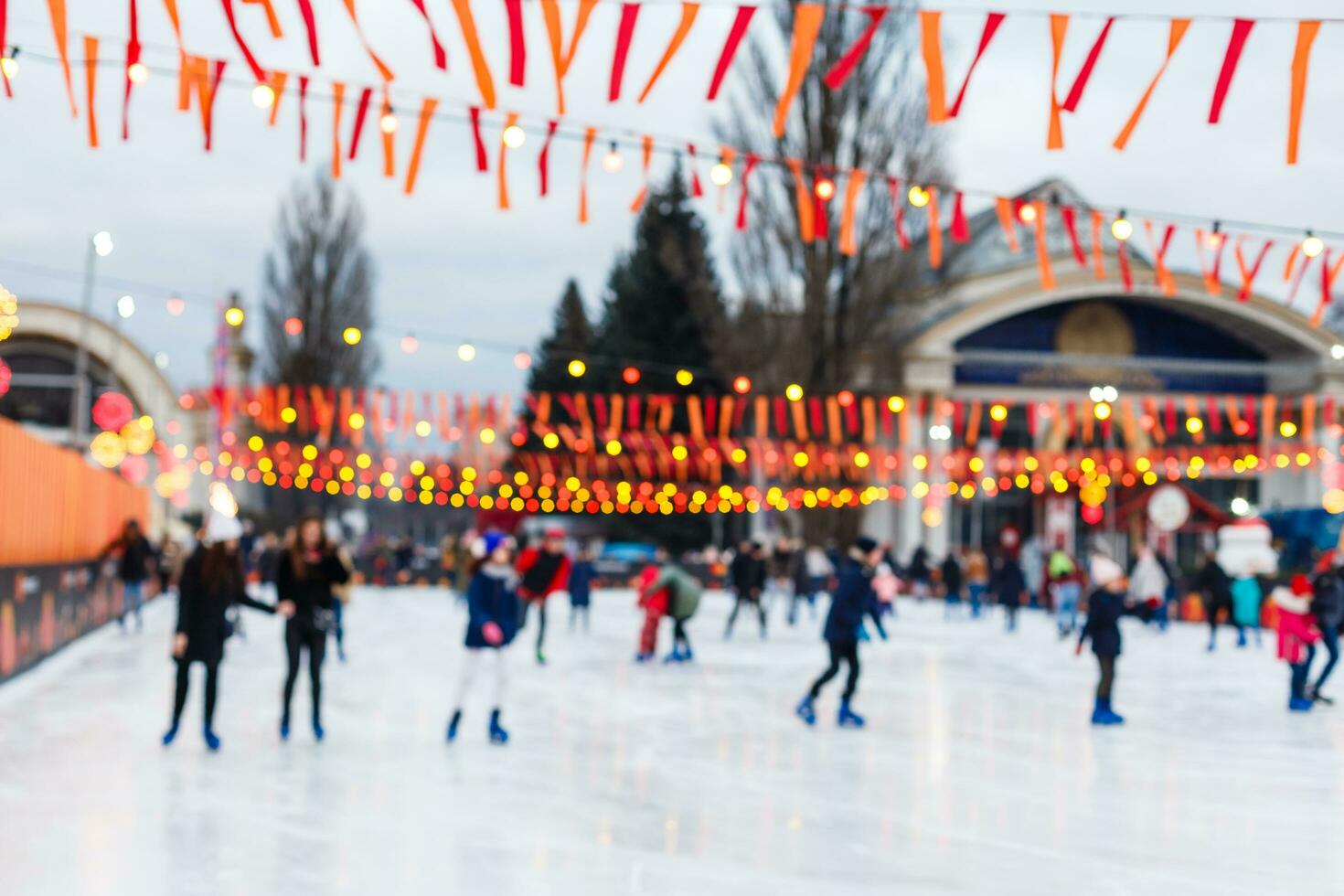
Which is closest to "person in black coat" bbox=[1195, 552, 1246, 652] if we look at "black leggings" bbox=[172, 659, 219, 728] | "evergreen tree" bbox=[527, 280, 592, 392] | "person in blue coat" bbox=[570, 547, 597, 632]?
"person in blue coat" bbox=[570, 547, 597, 632]

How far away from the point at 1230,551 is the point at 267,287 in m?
29.6

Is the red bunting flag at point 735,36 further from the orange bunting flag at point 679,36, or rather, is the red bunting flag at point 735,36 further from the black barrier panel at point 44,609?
the black barrier panel at point 44,609

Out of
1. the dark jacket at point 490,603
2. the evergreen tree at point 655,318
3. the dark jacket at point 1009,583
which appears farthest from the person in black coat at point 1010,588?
the evergreen tree at point 655,318

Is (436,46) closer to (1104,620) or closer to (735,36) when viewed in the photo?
(735,36)

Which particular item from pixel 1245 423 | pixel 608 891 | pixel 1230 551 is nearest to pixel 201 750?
pixel 608 891

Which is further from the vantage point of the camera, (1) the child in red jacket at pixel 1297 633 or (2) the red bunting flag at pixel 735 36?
(1) the child in red jacket at pixel 1297 633

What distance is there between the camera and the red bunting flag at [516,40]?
878cm

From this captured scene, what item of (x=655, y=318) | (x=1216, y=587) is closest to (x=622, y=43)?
(x=1216, y=587)

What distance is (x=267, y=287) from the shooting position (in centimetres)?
5059

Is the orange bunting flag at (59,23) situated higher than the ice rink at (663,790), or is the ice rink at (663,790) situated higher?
the orange bunting flag at (59,23)

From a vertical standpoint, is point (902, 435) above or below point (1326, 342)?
below

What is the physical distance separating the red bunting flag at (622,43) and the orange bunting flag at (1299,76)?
3.36 meters

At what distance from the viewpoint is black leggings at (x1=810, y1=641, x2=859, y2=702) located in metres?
12.9

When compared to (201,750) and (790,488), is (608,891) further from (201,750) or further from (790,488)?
(790,488)
